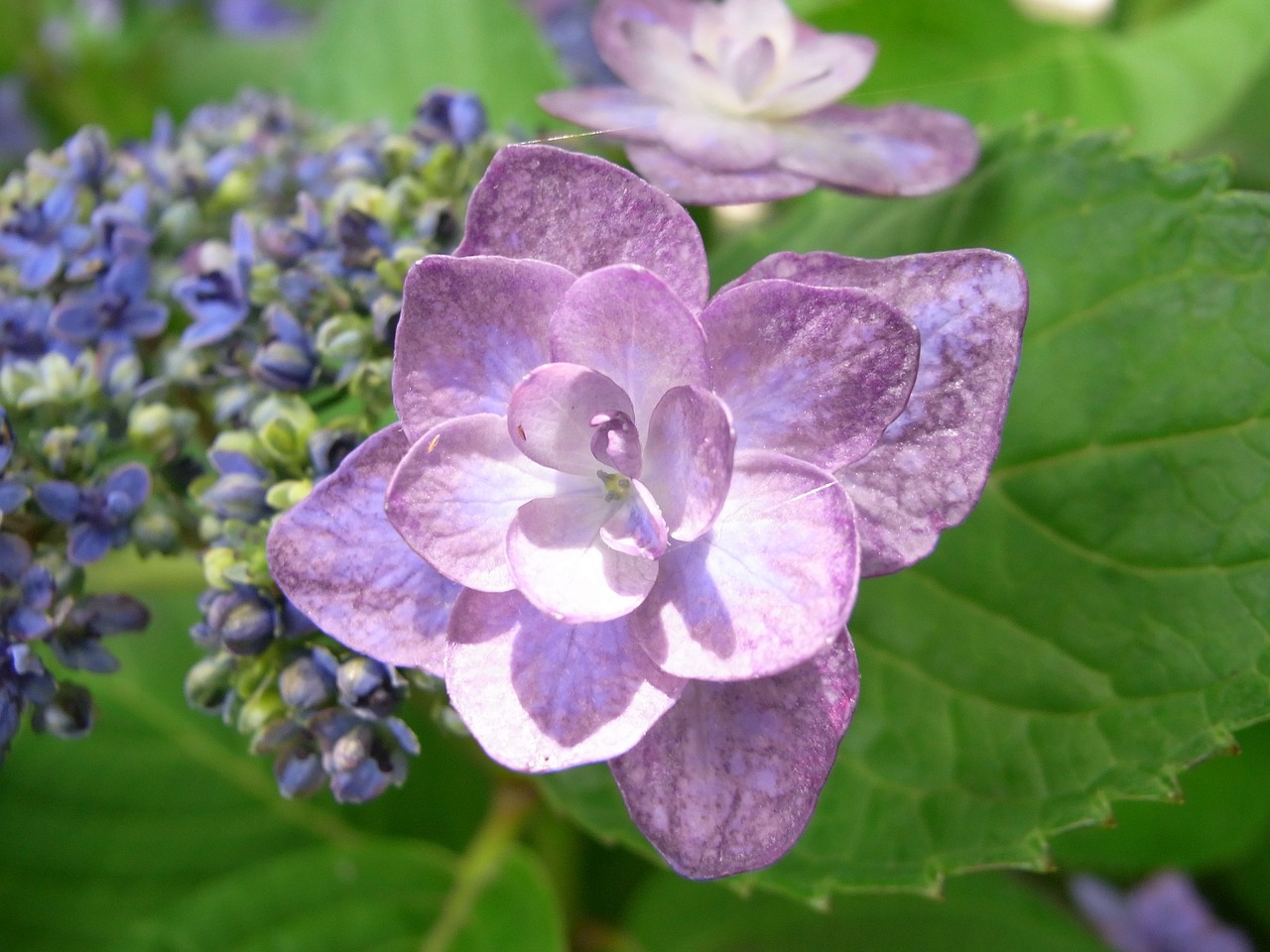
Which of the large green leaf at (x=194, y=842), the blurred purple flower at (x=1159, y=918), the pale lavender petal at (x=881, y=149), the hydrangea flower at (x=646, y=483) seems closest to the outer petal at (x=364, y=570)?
the hydrangea flower at (x=646, y=483)

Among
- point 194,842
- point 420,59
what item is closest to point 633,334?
point 420,59

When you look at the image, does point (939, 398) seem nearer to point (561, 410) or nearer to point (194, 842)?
point (561, 410)

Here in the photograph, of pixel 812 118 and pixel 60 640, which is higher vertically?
pixel 812 118

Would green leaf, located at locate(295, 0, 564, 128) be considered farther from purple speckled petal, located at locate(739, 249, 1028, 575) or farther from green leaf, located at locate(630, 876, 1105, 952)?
A: green leaf, located at locate(630, 876, 1105, 952)

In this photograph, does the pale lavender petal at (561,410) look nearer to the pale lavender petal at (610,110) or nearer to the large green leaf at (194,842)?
the pale lavender petal at (610,110)

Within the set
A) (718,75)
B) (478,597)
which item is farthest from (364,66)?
(478,597)

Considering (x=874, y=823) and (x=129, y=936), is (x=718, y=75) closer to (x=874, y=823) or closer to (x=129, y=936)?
(x=874, y=823)

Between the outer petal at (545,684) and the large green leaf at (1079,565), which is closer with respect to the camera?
the outer petal at (545,684)
